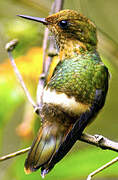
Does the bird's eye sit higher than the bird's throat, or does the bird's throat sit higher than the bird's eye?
the bird's eye

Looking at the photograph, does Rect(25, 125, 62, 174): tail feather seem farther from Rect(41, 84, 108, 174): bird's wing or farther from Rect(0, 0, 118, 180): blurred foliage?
Rect(0, 0, 118, 180): blurred foliage

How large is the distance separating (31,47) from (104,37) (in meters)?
0.41

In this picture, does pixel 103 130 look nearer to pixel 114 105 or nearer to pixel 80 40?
pixel 114 105

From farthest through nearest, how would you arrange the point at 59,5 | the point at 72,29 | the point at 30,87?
the point at 30,87
the point at 59,5
the point at 72,29

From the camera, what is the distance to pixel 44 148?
5.03 feet

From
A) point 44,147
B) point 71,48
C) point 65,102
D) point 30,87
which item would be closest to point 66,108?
point 65,102

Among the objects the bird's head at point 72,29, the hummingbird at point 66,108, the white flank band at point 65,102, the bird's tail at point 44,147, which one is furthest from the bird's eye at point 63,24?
the bird's tail at point 44,147

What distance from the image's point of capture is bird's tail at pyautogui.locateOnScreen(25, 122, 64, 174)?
5.02 ft

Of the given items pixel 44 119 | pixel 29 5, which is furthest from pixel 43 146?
pixel 29 5

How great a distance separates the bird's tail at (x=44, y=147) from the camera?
60.2 inches

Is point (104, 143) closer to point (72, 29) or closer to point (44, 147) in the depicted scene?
point (44, 147)

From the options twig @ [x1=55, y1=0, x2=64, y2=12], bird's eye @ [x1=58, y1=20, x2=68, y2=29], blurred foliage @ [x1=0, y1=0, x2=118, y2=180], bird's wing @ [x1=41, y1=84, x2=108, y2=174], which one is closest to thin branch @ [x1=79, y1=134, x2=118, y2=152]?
bird's wing @ [x1=41, y1=84, x2=108, y2=174]

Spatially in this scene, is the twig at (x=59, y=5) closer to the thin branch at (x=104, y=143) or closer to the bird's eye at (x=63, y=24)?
the bird's eye at (x=63, y=24)

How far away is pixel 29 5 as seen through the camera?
2484 millimetres
